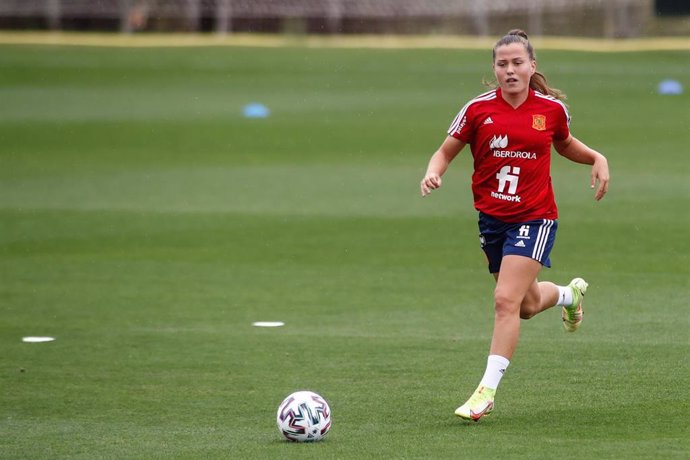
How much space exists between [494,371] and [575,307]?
5.39ft

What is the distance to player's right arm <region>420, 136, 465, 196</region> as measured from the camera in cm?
805

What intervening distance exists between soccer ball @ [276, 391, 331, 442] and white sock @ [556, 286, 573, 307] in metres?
2.24

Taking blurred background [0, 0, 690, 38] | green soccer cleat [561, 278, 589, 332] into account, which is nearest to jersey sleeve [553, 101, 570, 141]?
green soccer cleat [561, 278, 589, 332]

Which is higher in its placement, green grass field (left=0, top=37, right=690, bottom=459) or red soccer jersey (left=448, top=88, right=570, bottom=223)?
red soccer jersey (left=448, top=88, right=570, bottom=223)

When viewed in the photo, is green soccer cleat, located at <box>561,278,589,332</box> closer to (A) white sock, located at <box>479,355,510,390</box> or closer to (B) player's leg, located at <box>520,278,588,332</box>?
(B) player's leg, located at <box>520,278,588,332</box>

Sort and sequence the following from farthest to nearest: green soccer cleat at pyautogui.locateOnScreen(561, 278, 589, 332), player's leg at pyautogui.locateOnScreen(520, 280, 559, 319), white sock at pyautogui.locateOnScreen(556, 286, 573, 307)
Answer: green soccer cleat at pyautogui.locateOnScreen(561, 278, 589, 332) → white sock at pyautogui.locateOnScreen(556, 286, 573, 307) → player's leg at pyautogui.locateOnScreen(520, 280, 559, 319)

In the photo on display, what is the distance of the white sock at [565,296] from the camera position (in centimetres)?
917

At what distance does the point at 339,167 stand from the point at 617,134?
634cm

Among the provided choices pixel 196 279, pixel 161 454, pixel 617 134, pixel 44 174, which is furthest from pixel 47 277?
pixel 617 134

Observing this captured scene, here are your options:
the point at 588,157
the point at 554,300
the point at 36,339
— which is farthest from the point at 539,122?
the point at 36,339

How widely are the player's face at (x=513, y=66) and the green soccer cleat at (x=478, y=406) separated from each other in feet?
5.68

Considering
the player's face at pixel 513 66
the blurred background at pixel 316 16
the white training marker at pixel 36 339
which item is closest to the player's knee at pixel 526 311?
the player's face at pixel 513 66

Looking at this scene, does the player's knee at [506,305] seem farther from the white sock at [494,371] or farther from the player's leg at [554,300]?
the player's leg at [554,300]

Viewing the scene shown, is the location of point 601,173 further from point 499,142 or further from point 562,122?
point 499,142
